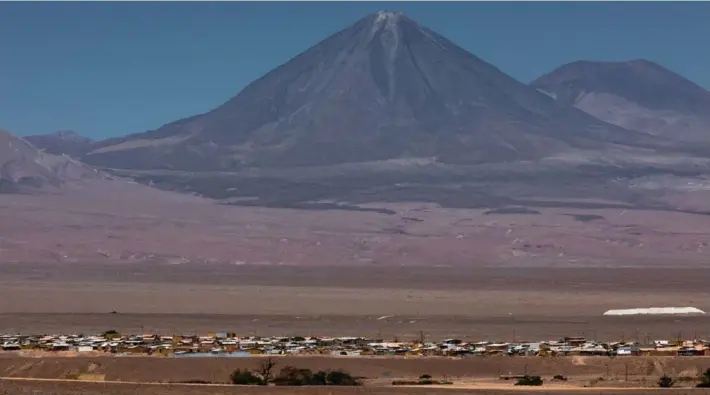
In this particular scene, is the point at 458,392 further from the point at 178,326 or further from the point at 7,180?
the point at 7,180

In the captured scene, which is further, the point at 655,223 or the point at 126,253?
the point at 655,223

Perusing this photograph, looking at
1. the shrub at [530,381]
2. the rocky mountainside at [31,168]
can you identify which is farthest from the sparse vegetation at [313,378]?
the rocky mountainside at [31,168]

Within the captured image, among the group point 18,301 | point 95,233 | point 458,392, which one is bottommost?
point 458,392

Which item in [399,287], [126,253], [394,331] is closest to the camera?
[394,331]

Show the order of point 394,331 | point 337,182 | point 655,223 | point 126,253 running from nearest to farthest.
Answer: point 394,331 < point 126,253 < point 655,223 < point 337,182

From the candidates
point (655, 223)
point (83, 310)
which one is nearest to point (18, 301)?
point (83, 310)

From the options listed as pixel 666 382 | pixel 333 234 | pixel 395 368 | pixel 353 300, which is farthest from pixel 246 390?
pixel 333 234

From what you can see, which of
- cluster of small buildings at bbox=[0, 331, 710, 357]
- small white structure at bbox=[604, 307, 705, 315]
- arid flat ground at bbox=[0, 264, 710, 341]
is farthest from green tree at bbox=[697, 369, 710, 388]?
small white structure at bbox=[604, 307, 705, 315]
